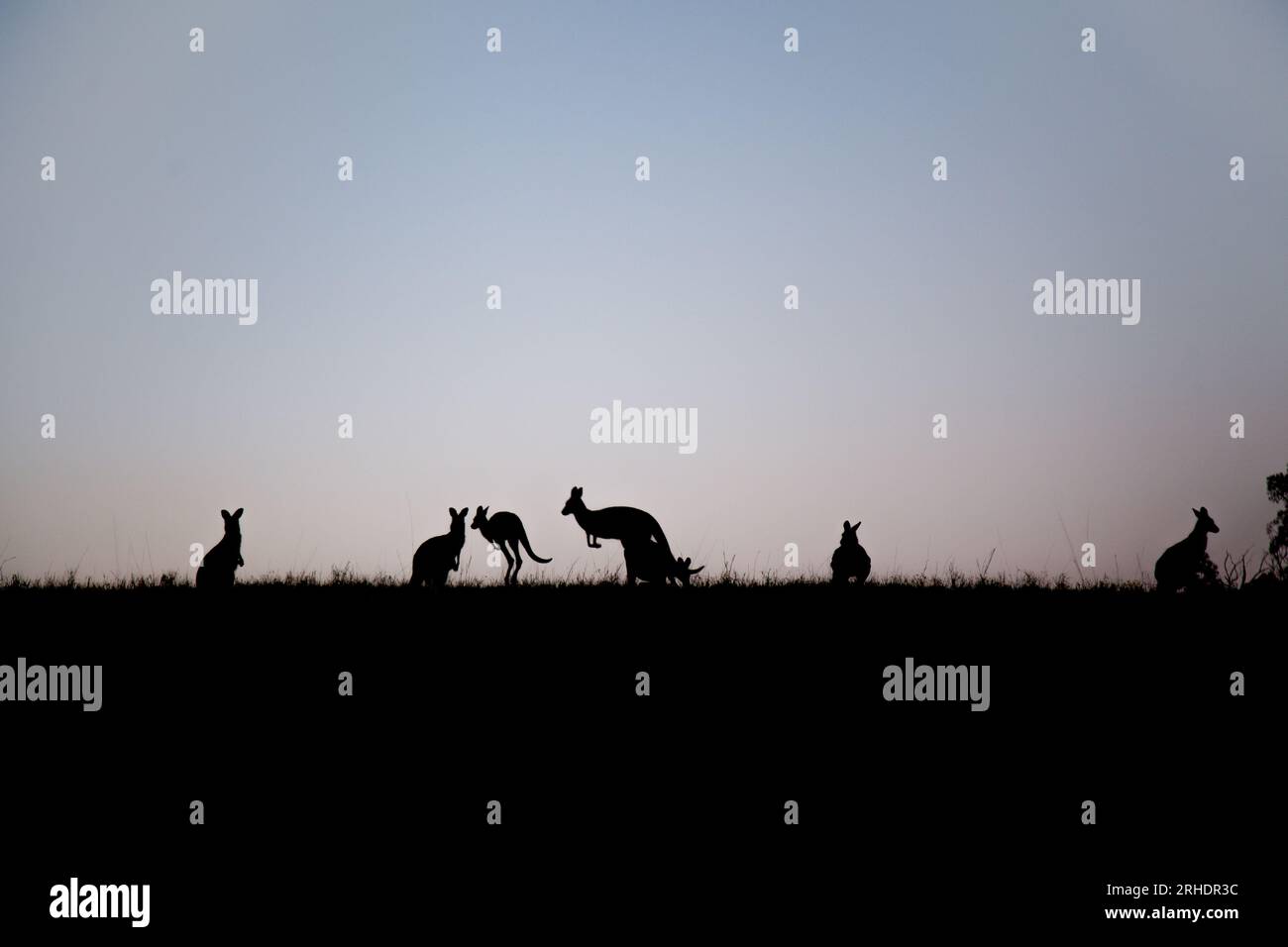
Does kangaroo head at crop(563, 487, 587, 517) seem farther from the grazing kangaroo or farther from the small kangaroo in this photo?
the grazing kangaroo

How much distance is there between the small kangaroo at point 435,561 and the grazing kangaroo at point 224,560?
261cm

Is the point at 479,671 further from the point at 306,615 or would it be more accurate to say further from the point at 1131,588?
the point at 1131,588

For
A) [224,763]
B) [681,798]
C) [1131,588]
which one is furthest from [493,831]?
[1131,588]

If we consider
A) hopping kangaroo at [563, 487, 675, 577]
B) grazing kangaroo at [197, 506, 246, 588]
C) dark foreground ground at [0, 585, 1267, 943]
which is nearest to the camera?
dark foreground ground at [0, 585, 1267, 943]

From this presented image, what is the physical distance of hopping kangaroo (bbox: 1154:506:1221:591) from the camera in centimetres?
1520

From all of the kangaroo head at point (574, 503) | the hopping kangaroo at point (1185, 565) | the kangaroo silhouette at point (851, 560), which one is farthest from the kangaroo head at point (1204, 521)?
the kangaroo head at point (574, 503)

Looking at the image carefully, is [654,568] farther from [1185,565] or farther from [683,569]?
[1185,565]

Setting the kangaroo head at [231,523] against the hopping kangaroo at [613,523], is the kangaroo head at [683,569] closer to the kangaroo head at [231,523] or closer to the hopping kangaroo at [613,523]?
the hopping kangaroo at [613,523]

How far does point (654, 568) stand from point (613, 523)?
7.68 feet

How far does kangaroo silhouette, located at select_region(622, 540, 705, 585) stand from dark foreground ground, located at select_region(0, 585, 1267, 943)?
148 inches

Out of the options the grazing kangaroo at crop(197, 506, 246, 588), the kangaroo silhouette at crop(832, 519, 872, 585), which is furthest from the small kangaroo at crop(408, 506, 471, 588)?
the kangaroo silhouette at crop(832, 519, 872, 585)
